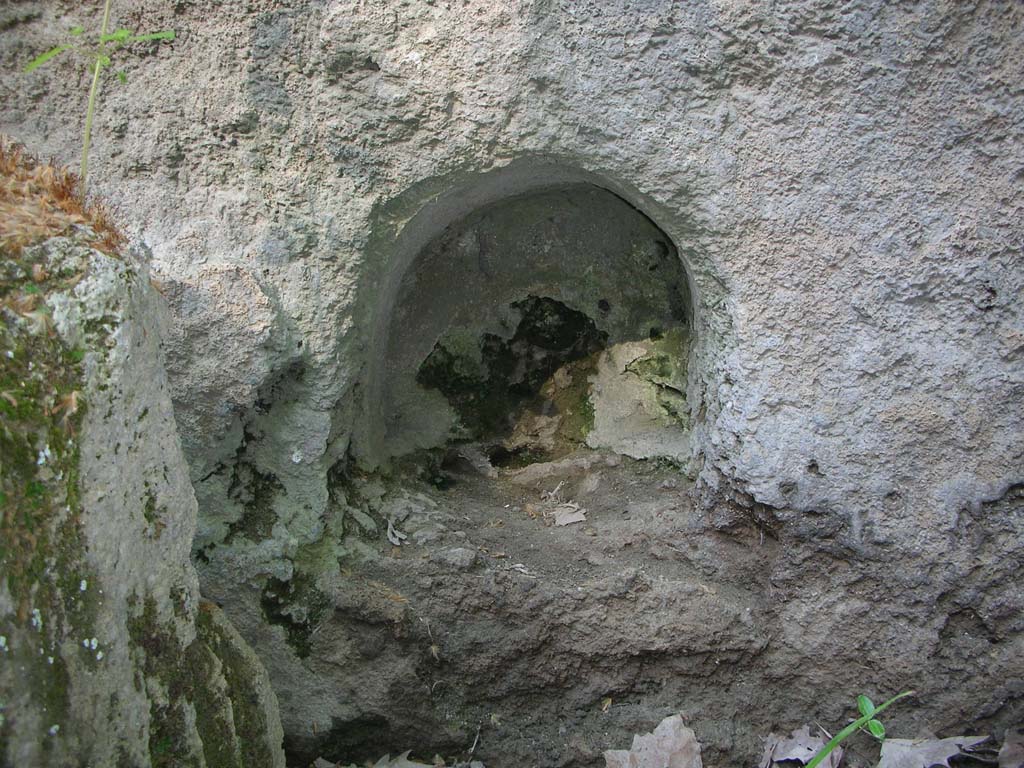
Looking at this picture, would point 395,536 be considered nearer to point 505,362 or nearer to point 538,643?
point 538,643

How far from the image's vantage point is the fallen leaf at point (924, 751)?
1.71 metres

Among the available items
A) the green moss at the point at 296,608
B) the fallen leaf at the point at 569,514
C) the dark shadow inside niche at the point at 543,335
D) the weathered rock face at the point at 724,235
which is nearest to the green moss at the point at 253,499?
the weathered rock face at the point at 724,235

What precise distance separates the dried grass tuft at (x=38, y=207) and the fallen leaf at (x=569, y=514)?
1.11 meters

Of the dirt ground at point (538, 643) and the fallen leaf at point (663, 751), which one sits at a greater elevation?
the dirt ground at point (538, 643)

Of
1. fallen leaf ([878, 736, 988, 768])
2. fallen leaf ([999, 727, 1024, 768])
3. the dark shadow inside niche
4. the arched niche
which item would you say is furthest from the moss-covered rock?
fallen leaf ([999, 727, 1024, 768])

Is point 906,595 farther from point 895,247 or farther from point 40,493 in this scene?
point 40,493

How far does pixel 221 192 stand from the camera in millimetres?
1725

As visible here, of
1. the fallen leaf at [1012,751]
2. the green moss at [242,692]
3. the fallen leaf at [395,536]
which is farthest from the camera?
the fallen leaf at [395,536]

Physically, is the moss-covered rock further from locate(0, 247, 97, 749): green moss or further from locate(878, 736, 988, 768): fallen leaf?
locate(878, 736, 988, 768): fallen leaf

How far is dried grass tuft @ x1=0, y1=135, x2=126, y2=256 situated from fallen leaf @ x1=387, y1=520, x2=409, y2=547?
32.9 inches

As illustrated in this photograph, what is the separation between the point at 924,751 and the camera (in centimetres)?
172

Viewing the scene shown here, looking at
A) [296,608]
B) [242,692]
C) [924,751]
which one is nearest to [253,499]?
[296,608]

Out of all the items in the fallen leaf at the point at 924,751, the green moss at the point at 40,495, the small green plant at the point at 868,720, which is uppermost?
the green moss at the point at 40,495

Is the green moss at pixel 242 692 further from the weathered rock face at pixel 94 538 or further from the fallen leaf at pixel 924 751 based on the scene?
the fallen leaf at pixel 924 751
